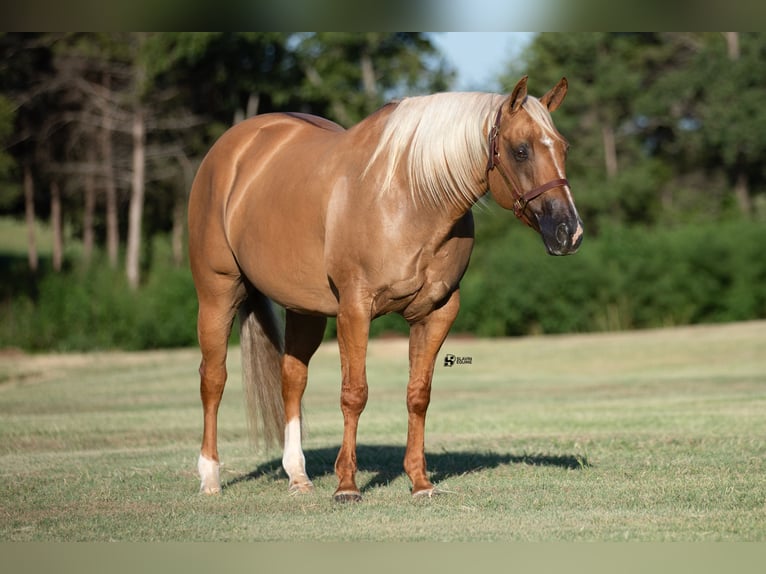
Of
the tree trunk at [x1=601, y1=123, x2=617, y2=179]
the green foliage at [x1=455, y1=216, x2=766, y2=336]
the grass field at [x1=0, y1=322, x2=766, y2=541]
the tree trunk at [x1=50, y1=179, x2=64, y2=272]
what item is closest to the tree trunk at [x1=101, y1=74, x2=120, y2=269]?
the tree trunk at [x1=50, y1=179, x2=64, y2=272]

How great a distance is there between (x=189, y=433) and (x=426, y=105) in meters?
6.70

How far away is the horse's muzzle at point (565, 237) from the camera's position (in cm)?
630

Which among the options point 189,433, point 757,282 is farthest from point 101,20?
point 757,282

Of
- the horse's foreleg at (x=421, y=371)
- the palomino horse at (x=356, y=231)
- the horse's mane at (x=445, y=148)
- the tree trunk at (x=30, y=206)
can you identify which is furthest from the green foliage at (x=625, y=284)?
the horse's mane at (x=445, y=148)

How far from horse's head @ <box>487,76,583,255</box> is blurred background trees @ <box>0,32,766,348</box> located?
23429mm

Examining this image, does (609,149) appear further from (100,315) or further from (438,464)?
(438,464)

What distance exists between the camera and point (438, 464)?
8844 millimetres

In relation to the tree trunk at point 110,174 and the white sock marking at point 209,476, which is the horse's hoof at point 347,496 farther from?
the tree trunk at point 110,174

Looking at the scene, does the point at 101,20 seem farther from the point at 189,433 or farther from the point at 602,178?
the point at 602,178

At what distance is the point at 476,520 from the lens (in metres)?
6.25

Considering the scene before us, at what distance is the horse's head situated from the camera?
6348 mm

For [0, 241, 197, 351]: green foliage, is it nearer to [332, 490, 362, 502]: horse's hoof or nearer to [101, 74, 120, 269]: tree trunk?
[101, 74, 120, 269]: tree trunk

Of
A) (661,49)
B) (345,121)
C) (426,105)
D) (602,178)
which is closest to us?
(426,105)

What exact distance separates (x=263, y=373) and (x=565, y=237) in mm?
2981
